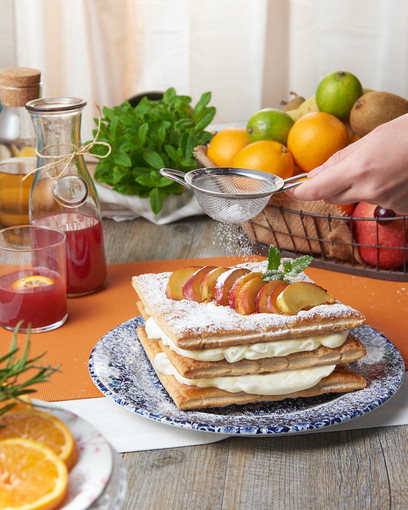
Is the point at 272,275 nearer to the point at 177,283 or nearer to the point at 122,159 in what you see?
the point at 177,283

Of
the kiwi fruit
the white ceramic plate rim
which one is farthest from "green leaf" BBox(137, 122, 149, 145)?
the white ceramic plate rim

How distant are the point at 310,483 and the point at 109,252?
0.92 metres

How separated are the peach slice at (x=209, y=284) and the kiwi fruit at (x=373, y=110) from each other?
623mm

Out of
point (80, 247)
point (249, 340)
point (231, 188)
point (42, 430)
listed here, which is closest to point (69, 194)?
point (80, 247)

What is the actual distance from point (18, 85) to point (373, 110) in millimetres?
756

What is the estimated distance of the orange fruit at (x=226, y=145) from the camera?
159 cm

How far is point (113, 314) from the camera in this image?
1.32 m

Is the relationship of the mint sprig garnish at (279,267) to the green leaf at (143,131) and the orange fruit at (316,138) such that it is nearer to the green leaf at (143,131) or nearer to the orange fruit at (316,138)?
the orange fruit at (316,138)

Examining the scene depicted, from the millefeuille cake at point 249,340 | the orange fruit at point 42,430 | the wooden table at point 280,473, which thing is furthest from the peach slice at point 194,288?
the orange fruit at point 42,430

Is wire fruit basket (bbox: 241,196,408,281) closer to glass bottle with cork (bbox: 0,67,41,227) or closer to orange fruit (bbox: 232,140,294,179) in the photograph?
orange fruit (bbox: 232,140,294,179)

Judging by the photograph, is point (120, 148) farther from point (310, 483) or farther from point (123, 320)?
point (310, 483)

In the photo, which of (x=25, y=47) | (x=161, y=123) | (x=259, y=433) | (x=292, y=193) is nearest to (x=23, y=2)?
(x=25, y=47)

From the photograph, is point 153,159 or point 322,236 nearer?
point 322,236

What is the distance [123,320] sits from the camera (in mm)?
1289
